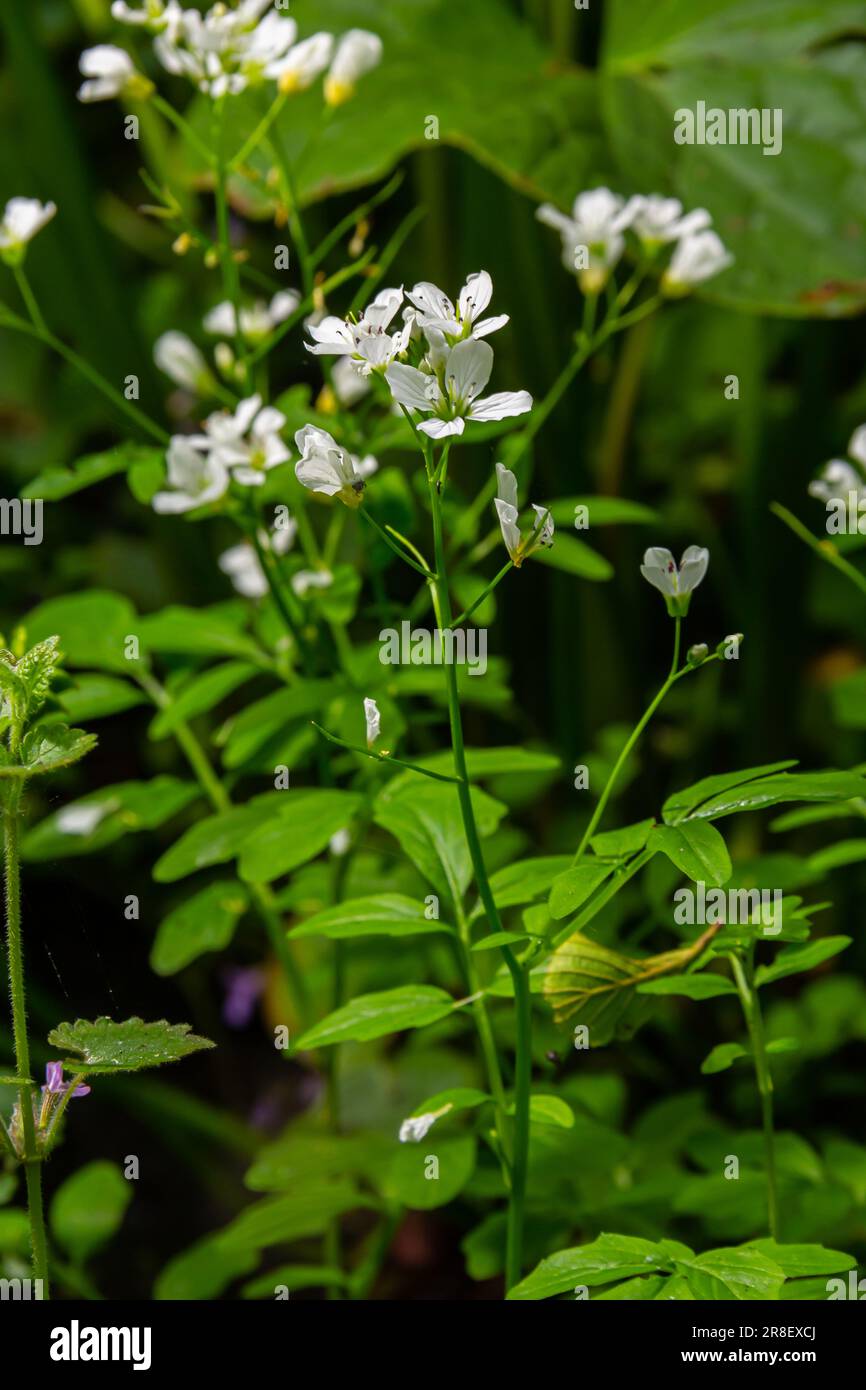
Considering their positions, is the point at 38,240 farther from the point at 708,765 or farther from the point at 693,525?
the point at 708,765

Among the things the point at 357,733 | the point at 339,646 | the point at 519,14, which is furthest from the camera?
the point at 519,14

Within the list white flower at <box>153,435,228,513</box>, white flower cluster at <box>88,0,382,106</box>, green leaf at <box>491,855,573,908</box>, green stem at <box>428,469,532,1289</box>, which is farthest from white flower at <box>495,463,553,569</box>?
white flower cluster at <box>88,0,382,106</box>

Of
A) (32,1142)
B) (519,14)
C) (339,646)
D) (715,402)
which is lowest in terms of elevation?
(32,1142)

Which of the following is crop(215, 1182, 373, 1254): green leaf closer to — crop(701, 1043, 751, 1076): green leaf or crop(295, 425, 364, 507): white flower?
crop(701, 1043, 751, 1076): green leaf

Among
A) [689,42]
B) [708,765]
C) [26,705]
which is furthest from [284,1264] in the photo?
[689,42]

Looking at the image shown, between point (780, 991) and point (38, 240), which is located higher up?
point (38, 240)

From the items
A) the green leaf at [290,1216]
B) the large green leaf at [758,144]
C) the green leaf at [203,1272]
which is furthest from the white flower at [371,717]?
the large green leaf at [758,144]
